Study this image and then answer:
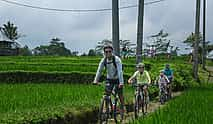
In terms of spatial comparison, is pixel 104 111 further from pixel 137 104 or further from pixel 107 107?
pixel 137 104

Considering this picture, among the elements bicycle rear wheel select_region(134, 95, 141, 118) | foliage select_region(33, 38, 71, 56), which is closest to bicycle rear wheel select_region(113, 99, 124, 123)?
bicycle rear wheel select_region(134, 95, 141, 118)

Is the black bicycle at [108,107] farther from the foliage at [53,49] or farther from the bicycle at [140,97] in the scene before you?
the foliage at [53,49]

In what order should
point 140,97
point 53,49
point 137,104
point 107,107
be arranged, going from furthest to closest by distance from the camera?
point 53,49
point 140,97
point 137,104
point 107,107

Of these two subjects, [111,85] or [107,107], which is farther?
[111,85]

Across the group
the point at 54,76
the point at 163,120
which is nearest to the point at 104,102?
the point at 163,120

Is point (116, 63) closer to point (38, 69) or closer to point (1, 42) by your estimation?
point (38, 69)

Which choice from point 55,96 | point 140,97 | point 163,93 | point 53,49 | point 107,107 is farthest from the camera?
point 53,49

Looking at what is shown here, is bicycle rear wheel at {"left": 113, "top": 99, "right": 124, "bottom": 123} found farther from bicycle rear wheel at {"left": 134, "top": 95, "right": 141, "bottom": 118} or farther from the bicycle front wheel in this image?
bicycle rear wheel at {"left": 134, "top": 95, "right": 141, "bottom": 118}

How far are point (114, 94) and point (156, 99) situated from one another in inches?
370

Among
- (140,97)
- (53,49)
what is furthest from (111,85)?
(53,49)

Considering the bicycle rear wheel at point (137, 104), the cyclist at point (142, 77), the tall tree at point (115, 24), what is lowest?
the bicycle rear wheel at point (137, 104)

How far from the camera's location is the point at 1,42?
5616 centimetres

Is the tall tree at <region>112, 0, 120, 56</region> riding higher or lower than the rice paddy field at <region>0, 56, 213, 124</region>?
higher

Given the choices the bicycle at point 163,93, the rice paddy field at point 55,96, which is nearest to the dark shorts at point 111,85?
the rice paddy field at point 55,96
